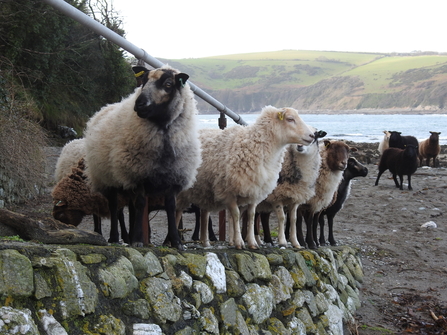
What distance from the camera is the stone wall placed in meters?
3.11

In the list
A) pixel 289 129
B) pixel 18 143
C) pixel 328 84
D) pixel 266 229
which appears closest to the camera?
pixel 289 129

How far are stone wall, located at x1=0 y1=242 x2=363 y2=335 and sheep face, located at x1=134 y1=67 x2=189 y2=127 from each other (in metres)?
1.50

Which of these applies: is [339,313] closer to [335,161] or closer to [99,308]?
[335,161]

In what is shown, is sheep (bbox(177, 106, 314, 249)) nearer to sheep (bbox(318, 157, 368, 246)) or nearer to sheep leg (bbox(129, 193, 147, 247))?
sheep leg (bbox(129, 193, 147, 247))

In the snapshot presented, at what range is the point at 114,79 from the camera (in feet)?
65.2

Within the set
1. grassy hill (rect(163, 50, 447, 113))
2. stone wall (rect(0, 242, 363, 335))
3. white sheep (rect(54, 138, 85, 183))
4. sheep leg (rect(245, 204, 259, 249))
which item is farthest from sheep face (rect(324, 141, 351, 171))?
grassy hill (rect(163, 50, 447, 113))

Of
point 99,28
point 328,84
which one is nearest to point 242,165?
point 99,28

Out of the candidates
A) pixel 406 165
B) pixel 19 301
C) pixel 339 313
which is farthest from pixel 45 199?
pixel 406 165

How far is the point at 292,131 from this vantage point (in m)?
7.00

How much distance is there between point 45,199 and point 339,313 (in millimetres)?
7227

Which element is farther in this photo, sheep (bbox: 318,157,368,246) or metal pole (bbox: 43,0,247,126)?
sheep (bbox: 318,157,368,246)

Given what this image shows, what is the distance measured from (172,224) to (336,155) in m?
4.26

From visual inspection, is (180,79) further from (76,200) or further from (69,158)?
(69,158)

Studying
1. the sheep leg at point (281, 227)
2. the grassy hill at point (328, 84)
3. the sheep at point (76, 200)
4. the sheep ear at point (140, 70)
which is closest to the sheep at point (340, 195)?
the sheep leg at point (281, 227)
